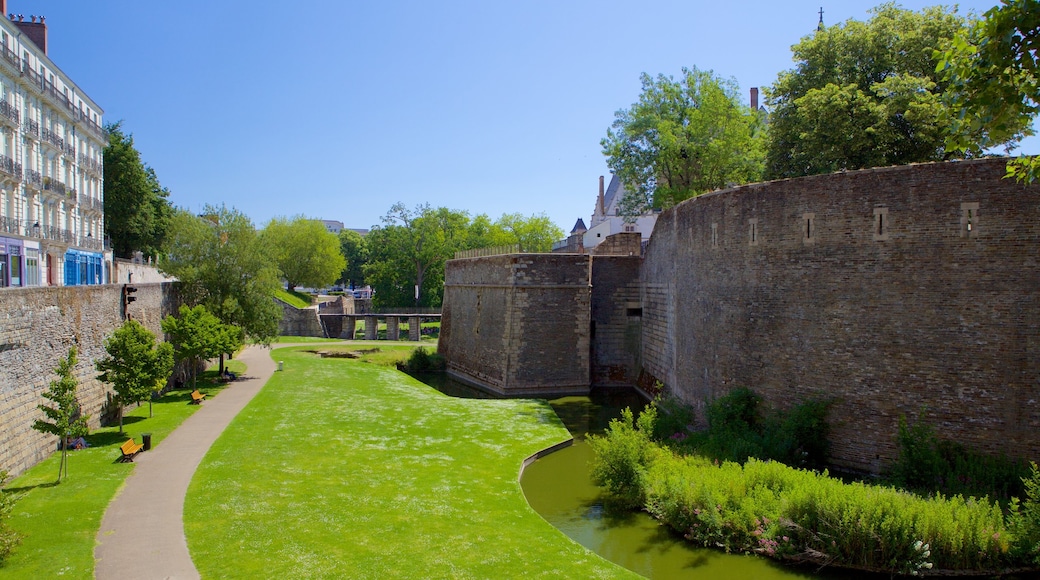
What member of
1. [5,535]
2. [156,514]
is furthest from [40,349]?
[5,535]

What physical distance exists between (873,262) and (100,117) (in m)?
38.4

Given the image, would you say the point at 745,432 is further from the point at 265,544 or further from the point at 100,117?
the point at 100,117

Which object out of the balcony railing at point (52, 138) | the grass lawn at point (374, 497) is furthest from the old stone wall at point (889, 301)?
the balcony railing at point (52, 138)

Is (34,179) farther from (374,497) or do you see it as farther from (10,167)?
(374,497)

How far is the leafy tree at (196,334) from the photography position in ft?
67.7

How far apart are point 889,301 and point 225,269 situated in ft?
69.2

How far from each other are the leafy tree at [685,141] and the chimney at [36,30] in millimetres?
25122

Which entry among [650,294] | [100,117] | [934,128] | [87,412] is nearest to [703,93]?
[650,294]

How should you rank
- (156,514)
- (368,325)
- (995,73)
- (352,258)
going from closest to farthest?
1. (995,73)
2. (156,514)
3. (368,325)
4. (352,258)

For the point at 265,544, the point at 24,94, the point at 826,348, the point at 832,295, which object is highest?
the point at 24,94

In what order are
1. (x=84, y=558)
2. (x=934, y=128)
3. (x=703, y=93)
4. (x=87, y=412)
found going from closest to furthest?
(x=84, y=558) → (x=87, y=412) → (x=934, y=128) → (x=703, y=93)

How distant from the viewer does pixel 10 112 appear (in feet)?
81.0

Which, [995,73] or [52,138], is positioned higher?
[52,138]

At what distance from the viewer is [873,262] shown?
524 inches
